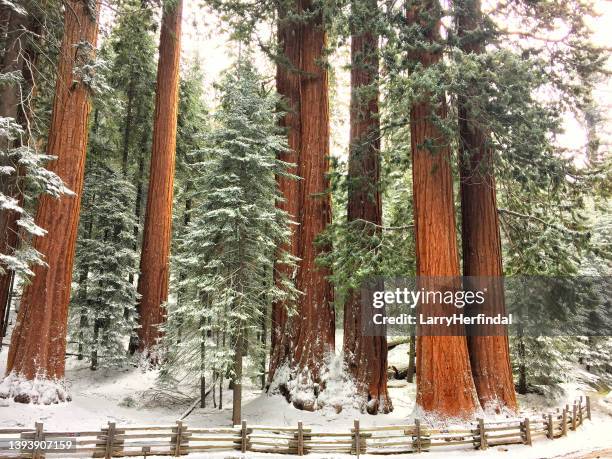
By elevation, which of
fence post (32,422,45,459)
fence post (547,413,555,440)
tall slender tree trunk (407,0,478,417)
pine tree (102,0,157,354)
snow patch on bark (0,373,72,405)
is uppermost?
pine tree (102,0,157,354)

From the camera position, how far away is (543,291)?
1025 cm

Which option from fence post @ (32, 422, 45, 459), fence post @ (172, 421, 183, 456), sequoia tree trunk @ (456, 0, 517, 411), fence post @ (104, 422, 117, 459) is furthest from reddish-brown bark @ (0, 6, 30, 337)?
sequoia tree trunk @ (456, 0, 517, 411)

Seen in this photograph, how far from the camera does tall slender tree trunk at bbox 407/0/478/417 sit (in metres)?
8.45

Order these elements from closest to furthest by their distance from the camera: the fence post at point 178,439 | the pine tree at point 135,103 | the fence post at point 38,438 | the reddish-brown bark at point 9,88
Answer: the fence post at point 38,438 → the reddish-brown bark at point 9,88 → the fence post at point 178,439 → the pine tree at point 135,103

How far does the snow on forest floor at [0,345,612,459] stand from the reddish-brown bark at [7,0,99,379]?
0.96 metres

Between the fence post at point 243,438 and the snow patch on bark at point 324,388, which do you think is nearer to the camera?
the fence post at point 243,438

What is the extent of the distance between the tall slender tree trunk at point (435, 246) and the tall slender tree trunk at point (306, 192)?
2708mm

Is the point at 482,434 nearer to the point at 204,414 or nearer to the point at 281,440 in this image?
the point at 281,440

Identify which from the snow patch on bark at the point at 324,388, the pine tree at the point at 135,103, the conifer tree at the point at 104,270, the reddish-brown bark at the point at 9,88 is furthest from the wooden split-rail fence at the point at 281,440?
the pine tree at the point at 135,103

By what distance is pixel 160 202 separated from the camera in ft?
48.8

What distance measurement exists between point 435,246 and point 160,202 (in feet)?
31.9

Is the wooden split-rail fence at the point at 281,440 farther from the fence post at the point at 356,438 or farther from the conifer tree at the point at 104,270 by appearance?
the conifer tree at the point at 104,270

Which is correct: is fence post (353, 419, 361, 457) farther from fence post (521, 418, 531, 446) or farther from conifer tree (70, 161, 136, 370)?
conifer tree (70, 161, 136, 370)

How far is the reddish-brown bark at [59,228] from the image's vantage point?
8.84m
